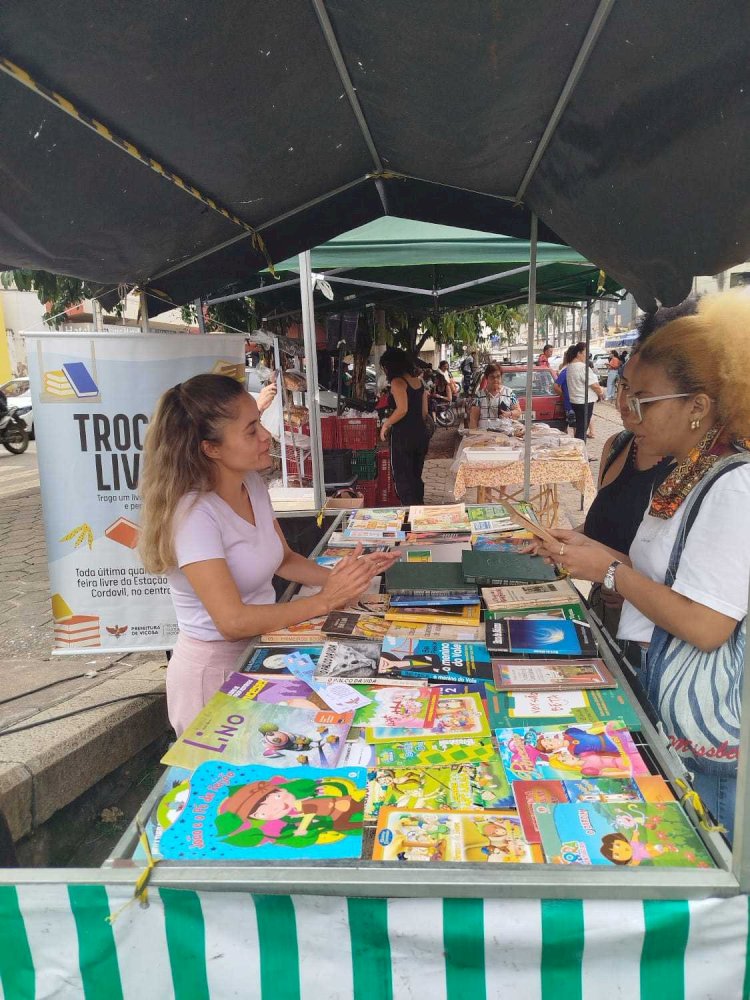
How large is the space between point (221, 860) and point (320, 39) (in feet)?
5.87

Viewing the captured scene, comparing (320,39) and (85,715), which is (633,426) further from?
(85,715)

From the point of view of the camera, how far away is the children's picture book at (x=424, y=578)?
7.60 feet

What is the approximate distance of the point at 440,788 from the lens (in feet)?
4.11

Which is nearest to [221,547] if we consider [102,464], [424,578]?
[424,578]

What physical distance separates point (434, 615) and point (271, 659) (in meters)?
0.56

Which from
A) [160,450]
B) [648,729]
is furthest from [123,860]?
[160,450]

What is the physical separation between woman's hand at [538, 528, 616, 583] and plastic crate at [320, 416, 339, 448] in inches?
188

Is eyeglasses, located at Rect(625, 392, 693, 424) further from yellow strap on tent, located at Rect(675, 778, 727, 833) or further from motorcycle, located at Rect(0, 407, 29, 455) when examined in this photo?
motorcycle, located at Rect(0, 407, 29, 455)

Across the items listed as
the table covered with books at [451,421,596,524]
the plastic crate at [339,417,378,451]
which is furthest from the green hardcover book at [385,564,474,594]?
the plastic crate at [339,417,378,451]

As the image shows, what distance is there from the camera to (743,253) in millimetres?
1604

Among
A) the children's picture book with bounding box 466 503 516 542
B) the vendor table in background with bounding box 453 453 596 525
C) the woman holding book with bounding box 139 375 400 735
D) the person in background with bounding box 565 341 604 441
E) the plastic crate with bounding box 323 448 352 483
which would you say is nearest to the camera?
the woman holding book with bounding box 139 375 400 735

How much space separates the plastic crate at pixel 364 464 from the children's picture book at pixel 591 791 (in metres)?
5.60

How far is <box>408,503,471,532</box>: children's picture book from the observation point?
3.09 metres

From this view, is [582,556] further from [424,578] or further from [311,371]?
[311,371]
